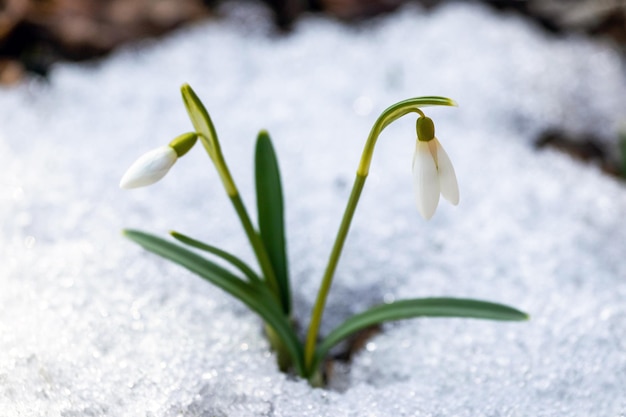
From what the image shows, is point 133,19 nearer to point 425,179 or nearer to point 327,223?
point 327,223

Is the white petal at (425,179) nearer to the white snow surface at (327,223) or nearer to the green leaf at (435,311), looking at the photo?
the green leaf at (435,311)

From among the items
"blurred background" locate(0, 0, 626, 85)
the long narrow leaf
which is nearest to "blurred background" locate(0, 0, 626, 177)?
"blurred background" locate(0, 0, 626, 85)

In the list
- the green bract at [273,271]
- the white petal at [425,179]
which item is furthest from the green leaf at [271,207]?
the white petal at [425,179]

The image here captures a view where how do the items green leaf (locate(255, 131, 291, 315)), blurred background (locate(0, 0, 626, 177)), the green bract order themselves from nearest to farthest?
the green bract < green leaf (locate(255, 131, 291, 315)) < blurred background (locate(0, 0, 626, 177))

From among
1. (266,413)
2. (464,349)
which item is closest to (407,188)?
(464,349)

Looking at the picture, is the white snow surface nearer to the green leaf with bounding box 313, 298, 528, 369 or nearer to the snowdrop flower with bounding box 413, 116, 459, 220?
the green leaf with bounding box 313, 298, 528, 369

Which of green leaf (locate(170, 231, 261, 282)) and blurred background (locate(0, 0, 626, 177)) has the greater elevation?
green leaf (locate(170, 231, 261, 282))

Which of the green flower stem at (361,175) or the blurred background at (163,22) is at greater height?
the green flower stem at (361,175)
